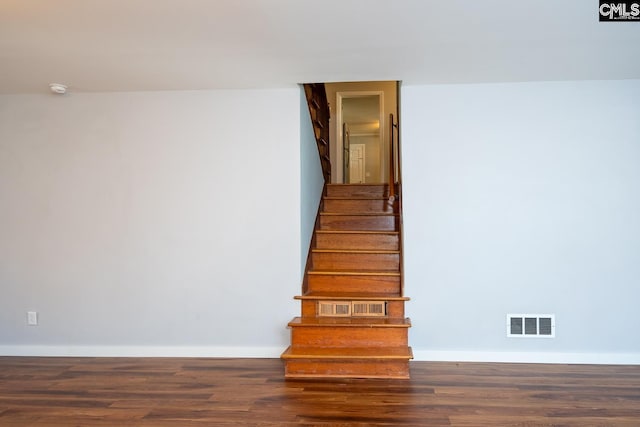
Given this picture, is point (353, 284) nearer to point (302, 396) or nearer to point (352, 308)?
point (352, 308)

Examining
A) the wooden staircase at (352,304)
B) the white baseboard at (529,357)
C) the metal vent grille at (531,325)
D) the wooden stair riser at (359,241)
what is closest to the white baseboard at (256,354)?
the white baseboard at (529,357)

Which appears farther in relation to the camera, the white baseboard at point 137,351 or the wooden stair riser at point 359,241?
the wooden stair riser at point 359,241

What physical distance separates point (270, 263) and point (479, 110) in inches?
78.9

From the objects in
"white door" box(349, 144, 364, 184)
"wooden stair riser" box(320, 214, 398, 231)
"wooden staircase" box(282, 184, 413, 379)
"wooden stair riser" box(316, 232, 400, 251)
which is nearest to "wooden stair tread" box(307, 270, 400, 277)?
"wooden staircase" box(282, 184, 413, 379)

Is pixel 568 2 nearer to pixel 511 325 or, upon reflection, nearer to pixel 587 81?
pixel 587 81

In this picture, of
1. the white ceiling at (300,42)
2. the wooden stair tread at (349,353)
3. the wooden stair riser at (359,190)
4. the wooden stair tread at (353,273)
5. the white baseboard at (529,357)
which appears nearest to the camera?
the white ceiling at (300,42)

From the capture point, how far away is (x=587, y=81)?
3338mm

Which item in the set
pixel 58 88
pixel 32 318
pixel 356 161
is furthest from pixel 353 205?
pixel 356 161

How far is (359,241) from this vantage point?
4094 mm

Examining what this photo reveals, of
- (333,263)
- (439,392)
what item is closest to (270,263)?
(333,263)

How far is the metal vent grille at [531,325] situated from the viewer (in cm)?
332

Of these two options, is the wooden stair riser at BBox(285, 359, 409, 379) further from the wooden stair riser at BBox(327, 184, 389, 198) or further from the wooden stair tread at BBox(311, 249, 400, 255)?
the wooden stair riser at BBox(327, 184, 389, 198)

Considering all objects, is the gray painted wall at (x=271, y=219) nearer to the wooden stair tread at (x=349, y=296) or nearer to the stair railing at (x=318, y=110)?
the wooden stair tread at (x=349, y=296)

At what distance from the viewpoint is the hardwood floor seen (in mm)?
2338
